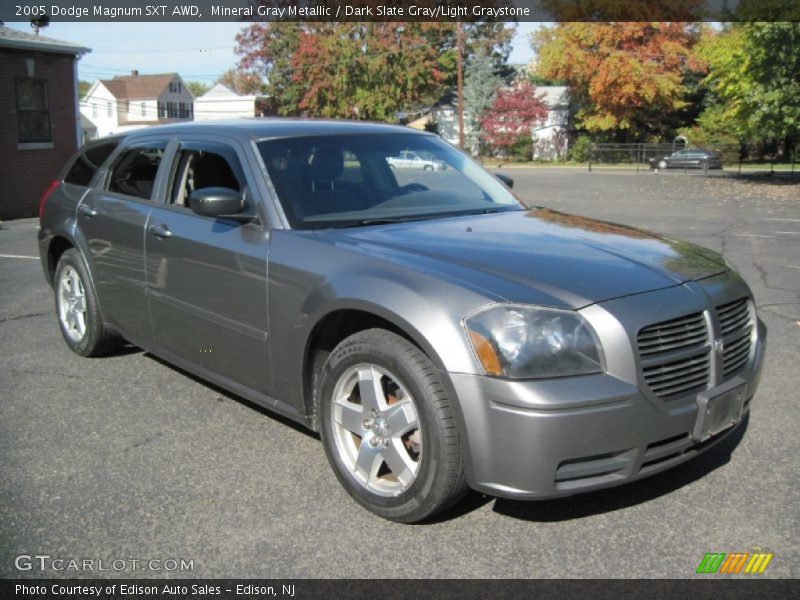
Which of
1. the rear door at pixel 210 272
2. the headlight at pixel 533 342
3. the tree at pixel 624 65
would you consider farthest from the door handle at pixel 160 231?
the tree at pixel 624 65

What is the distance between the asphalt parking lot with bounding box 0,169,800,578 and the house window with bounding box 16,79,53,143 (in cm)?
1533

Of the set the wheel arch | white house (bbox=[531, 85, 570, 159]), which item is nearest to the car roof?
the wheel arch

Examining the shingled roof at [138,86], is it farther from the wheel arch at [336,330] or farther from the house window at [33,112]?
the wheel arch at [336,330]

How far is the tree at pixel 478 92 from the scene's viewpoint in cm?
6081

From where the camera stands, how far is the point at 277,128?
178 inches

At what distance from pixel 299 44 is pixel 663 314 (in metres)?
63.9

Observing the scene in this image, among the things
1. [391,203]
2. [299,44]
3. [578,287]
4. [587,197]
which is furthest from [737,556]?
[299,44]

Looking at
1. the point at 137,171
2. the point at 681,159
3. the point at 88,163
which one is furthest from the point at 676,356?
the point at 681,159

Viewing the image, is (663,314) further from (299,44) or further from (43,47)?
(299,44)

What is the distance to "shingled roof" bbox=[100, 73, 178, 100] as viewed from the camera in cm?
8181

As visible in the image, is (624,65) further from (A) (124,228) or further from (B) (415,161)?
(A) (124,228)

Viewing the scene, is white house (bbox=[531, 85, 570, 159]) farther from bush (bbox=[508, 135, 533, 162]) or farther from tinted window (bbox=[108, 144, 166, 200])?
tinted window (bbox=[108, 144, 166, 200])

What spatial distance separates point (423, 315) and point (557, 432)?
67 cm

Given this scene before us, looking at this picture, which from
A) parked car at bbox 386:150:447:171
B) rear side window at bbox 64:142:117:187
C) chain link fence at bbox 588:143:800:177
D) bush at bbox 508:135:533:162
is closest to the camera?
parked car at bbox 386:150:447:171
